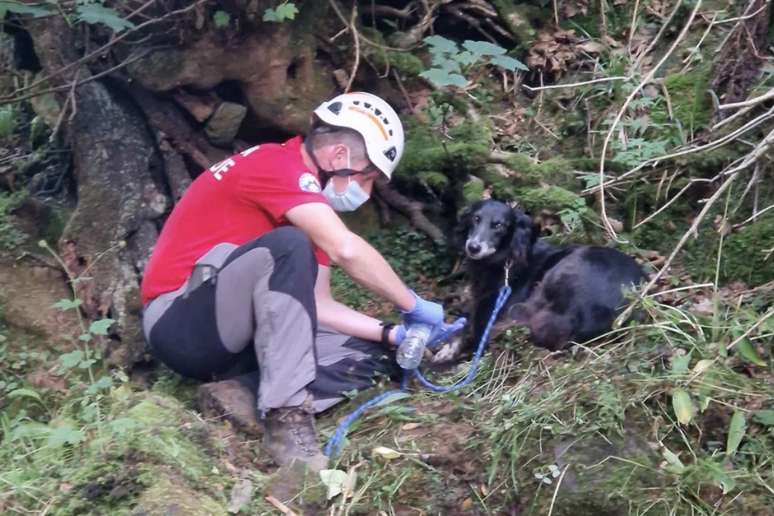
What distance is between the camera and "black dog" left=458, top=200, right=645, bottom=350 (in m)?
4.71

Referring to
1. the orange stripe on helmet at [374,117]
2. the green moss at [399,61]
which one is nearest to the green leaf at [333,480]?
the orange stripe on helmet at [374,117]

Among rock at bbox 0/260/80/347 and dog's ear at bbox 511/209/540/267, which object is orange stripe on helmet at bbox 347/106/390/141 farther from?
rock at bbox 0/260/80/347

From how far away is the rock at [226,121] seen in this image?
5598mm

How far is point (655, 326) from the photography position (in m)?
4.05

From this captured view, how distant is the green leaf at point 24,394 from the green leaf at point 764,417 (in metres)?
2.99

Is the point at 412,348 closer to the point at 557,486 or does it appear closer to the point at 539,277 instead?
the point at 539,277

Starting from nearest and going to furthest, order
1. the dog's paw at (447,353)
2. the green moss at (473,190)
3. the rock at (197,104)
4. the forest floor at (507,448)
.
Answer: the forest floor at (507,448), the dog's paw at (447,353), the rock at (197,104), the green moss at (473,190)

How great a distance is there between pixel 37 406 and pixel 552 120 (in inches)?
144

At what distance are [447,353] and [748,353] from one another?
165 cm

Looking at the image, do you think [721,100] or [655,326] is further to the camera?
[721,100]

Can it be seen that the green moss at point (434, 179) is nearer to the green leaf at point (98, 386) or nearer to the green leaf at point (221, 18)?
the green leaf at point (221, 18)

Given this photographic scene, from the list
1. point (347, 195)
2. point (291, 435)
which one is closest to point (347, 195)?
point (347, 195)

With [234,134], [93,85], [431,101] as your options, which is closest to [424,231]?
[431,101]

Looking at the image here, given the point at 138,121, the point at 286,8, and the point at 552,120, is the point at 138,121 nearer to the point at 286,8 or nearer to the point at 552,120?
the point at 286,8
